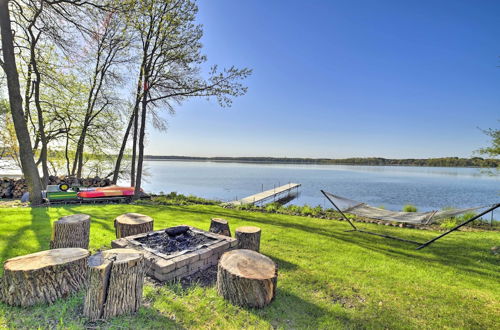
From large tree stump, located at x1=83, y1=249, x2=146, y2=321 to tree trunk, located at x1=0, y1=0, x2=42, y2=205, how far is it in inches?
293

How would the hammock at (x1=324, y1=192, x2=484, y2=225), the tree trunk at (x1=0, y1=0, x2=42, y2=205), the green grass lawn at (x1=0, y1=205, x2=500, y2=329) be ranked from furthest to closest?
the tree trunk at (x1=0, y1=0, x2=42, y2=205) → the hammock at (x1=324, y1=192, x2=484, y2=225) → the green grass lawn at (x1=0, y1=205, x2=500, y2=329)

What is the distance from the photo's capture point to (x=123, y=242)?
3.57 meters

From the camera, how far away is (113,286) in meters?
2.21

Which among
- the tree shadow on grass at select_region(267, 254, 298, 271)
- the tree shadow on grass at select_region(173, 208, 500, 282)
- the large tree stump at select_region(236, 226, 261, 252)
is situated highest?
the large tree stump at select_region(236, 226, 261, 252)

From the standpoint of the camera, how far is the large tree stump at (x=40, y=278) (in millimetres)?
2195

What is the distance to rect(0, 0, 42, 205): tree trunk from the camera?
6.74m

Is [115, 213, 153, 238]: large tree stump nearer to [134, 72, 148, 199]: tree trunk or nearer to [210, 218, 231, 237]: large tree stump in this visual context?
[210, 218, 231, 237]: large tree stump

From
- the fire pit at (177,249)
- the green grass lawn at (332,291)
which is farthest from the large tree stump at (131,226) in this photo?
the green grass lawn at (332,291)

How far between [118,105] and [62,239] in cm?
1255

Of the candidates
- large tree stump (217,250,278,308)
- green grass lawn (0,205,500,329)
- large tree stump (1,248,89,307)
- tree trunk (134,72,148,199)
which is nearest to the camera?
large tree stump (1,248,89,307)

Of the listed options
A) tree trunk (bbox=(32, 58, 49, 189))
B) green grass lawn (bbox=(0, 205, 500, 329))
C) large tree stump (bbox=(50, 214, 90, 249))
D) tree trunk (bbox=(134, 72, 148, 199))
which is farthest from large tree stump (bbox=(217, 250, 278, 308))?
tree trunk (bbox=(32, 58, 49, 189))

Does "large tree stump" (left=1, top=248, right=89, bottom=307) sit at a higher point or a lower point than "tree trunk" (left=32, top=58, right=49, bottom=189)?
lower

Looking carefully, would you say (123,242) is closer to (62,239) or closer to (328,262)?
(62,239)

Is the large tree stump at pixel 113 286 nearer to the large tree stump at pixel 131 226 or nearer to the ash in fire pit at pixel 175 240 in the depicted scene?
the ash in fire pit at pixel 175 240
